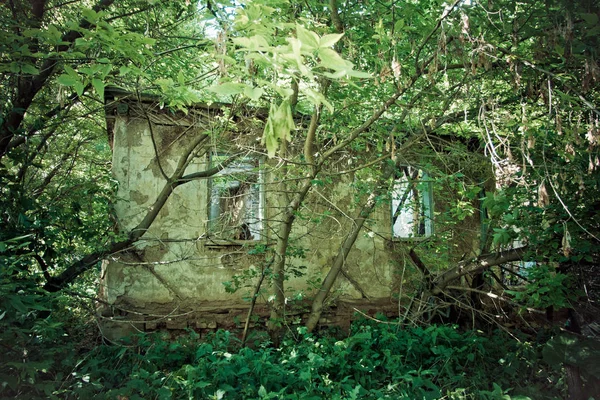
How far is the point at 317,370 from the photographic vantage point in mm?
4445

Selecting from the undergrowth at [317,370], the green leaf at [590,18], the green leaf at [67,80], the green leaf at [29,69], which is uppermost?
the green leaf at [590,18]

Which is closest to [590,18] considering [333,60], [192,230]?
[333,60]

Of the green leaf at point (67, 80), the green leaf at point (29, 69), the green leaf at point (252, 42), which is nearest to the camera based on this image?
the green leaf at point (252, 42)

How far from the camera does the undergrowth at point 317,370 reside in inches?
150

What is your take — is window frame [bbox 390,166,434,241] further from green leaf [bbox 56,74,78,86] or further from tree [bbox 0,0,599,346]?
green leaf [bbox 56,74,78,86]

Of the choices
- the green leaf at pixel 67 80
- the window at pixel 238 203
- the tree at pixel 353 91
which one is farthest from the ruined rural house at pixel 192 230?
the green leaf at pixel 67 80

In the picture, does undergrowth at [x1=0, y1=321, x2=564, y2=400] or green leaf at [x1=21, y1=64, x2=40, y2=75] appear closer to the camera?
green leaf at [x1=21, y1=64, x2=40, y2=75]

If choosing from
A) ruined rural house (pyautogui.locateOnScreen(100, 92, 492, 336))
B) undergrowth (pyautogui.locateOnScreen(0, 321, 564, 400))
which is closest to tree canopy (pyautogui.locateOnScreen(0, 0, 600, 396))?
ruined rural house (pyautogui.locateOnScreen(100, 92, 492, 336))

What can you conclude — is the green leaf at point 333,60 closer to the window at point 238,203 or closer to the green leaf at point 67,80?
the green leaf at point 67,80

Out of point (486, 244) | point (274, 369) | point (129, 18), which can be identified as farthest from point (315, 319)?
point (129, 18)

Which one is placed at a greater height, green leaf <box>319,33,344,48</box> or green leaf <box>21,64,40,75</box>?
green leaf <box>21,64,40,75</box>

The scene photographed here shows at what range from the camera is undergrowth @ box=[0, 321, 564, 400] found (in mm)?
3807

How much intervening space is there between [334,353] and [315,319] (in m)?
0.88

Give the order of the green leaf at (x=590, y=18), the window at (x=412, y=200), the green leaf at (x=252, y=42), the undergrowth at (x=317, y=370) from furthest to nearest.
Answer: the window at (x=412, y=200), the undergrowth at (x=317, y=370), the green leaf at (x=590, y=18), the green leaf at (x=252, y=42)
